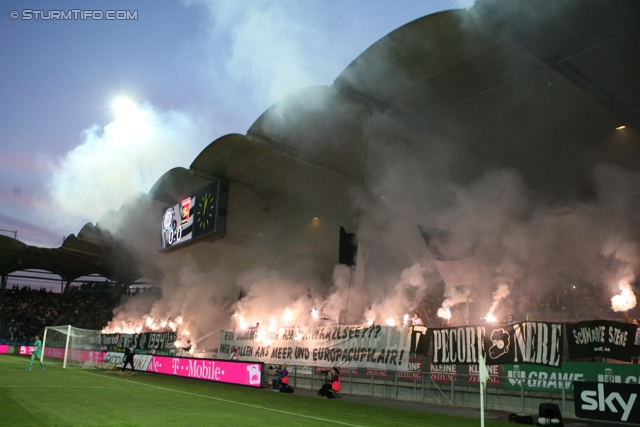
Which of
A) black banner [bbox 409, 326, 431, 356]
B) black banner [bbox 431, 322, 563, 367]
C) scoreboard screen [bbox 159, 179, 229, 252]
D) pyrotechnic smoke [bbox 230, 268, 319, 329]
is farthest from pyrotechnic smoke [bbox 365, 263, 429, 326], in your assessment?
scoreboard screen [bbox 159, 179, 229, 252]

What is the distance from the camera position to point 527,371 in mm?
12984

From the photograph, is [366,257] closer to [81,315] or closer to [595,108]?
[595,108]

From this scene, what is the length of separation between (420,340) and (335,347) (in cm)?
388

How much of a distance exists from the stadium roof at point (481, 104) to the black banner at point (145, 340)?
11305mm

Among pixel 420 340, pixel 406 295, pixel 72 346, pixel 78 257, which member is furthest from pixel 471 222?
pixel 78 257

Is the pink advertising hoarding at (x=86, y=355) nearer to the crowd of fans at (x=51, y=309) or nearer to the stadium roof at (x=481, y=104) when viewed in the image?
the stadium roof at (x=481, y=104)

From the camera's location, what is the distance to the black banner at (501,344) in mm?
12430

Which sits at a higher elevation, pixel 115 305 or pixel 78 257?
pixel 78 257

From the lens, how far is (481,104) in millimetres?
16891

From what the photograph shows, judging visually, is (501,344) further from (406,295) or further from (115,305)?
(115,305)

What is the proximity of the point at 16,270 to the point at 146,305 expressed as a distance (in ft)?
61.8

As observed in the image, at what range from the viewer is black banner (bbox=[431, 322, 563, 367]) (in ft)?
40.8

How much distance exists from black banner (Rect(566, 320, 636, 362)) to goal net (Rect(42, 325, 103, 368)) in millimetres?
21447

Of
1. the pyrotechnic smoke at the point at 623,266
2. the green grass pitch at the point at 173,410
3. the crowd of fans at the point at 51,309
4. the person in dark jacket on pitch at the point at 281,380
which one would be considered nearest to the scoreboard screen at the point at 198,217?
the person in dark jacket on pitch at the point at 281,380
